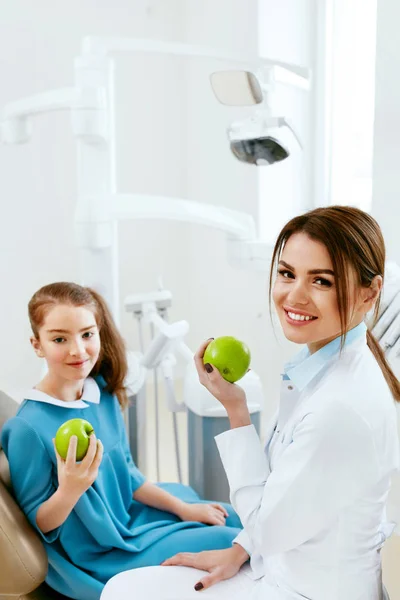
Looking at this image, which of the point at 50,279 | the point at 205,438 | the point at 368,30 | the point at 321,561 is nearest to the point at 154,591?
the point at 321,561

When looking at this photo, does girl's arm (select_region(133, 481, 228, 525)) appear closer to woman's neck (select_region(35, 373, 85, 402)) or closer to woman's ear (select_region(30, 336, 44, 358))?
woman's neck (select_region(35, 373, 85, 402))

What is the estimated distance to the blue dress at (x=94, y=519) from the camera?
142 cm

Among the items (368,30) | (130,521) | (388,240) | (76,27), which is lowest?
(130,521)

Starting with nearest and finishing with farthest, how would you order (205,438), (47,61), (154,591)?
1. (154,591)
2. (205,438)
3. (47,61)

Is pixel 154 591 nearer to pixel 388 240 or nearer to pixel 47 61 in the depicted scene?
pixel 388 240

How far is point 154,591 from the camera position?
1226 mm

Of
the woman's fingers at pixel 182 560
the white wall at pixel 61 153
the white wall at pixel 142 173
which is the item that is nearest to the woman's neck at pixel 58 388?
the woman's fingers at pixel 182 560

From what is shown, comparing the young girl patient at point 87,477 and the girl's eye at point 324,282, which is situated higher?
the girl's eye at point 324,282

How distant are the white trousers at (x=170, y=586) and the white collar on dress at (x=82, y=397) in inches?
14.7

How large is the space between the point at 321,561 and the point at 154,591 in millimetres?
328

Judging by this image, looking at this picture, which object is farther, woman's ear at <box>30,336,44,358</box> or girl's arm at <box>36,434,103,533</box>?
woman's ear at <box>30,336,44,358</box>

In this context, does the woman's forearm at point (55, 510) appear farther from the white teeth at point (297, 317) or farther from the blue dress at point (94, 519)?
the white teeth at point (297, 317)

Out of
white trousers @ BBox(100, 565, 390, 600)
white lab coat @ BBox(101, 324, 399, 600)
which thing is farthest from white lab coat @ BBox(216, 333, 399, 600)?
white trousers @ BBox(100, 565, 390, 600)

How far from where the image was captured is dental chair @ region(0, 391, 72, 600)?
1.31 m
